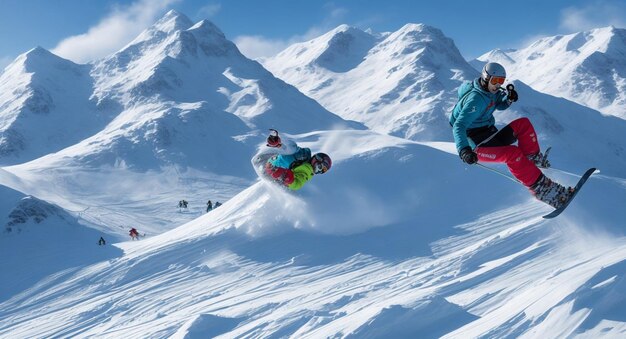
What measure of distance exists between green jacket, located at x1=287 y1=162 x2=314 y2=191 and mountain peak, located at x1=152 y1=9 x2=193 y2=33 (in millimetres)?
154590

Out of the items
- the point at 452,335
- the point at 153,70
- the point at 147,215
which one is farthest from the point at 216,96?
the point at 452,335

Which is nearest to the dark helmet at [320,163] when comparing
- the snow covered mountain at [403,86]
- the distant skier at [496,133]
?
the distant skier at [496,133]

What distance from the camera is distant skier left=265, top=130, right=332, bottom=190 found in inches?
498

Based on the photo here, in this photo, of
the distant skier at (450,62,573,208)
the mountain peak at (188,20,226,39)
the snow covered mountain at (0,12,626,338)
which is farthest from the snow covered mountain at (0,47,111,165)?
the distant skier at (450,62,573,208)

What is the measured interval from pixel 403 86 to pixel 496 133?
14763 centimetres

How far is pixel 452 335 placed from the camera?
7.13m

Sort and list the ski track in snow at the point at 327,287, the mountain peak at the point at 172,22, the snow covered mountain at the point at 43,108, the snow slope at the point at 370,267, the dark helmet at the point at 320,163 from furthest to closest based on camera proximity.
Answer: the mountain peak at the point at 172,22, the snow covered mountain at the point at 43,108, the dark helmet at the point at 320,163, the ski track in snow at the point at 327,287, the snow slope at the point at 370,267

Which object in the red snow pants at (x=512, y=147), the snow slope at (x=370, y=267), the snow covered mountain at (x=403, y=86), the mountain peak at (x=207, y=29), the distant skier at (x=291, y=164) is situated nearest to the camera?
the snow slope at (x=370, y=267)

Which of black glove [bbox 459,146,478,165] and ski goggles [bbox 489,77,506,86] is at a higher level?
ski goggles [bbox 489,77,506,86]

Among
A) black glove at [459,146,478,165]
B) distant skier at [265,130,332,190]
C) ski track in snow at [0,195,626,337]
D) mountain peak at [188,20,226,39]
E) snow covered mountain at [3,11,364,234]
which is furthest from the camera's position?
mountain peak at [188,20,226,39]

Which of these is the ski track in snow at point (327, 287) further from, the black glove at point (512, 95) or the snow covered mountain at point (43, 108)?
the snow covered mountain at point (43, 108)

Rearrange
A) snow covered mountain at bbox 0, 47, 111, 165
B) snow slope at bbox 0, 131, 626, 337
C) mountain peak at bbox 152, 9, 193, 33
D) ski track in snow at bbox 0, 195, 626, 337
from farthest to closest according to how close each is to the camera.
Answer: mountain peak at bbox 152, 9, 193, 33
snow covered mountain at bbox 0, 47, 111, 165
ski track in snow at bbox 0, 195, 626, 337
snow slope at bbox 0, 131, 626, 337

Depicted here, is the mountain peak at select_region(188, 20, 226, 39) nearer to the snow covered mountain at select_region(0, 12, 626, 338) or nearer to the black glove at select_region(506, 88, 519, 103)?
the snow covered mountain at select_region(0, 12, 626, 338)

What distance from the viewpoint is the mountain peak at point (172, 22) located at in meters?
158
